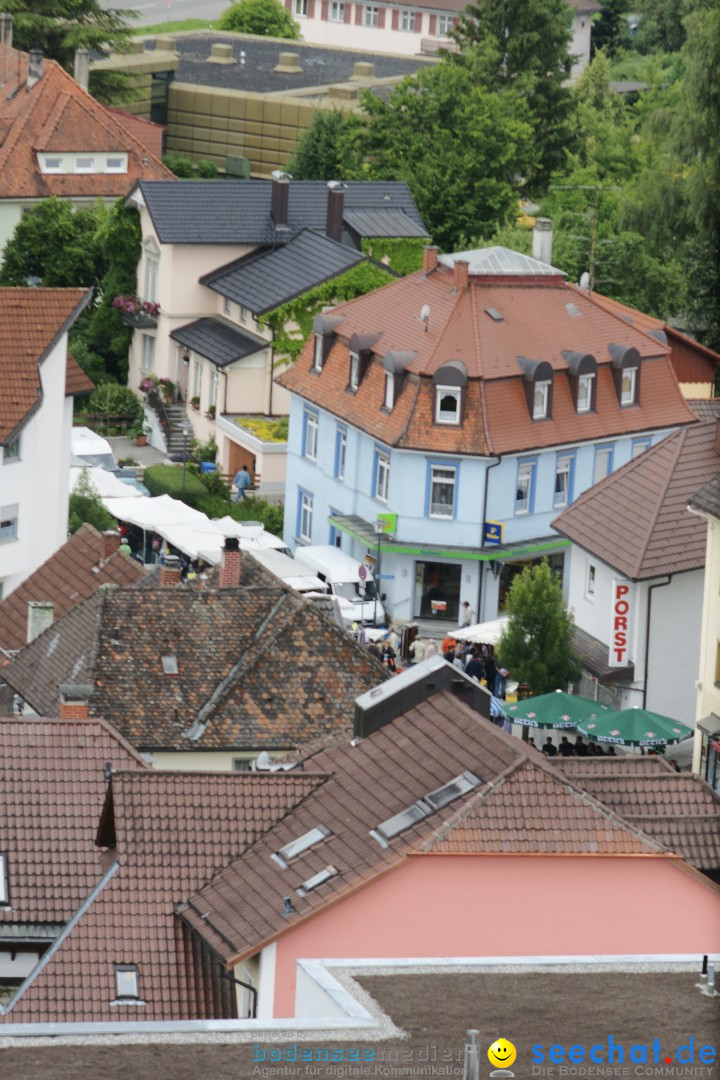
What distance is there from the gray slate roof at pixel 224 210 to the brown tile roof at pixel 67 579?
26655mm

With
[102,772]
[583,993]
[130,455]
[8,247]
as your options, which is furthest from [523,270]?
[583,993]

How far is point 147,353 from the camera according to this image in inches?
3342

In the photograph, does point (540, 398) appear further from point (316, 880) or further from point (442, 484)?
point (316, 880)

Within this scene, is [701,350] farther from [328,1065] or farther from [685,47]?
[328,1065]

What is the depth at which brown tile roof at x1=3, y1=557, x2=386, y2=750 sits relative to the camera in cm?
4688

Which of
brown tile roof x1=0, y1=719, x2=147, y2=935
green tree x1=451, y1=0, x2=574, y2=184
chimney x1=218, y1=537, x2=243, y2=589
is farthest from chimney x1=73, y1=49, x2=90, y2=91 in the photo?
brown tile roof x1=0, y1=719, x2=147, y2=935

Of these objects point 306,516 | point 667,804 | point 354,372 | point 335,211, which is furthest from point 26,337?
point 667,804

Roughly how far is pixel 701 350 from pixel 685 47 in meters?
11.6

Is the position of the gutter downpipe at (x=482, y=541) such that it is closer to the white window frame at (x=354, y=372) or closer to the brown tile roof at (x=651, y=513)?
the white window frame at (x=354, y=372)

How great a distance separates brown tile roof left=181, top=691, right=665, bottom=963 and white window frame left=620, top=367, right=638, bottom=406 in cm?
3721

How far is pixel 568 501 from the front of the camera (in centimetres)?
7031

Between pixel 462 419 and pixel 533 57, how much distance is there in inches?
1731

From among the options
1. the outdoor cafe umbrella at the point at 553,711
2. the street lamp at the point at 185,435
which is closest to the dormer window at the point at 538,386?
the street lamp at the point at 185,435

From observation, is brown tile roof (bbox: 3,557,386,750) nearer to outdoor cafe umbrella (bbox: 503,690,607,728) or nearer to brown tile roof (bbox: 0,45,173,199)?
outdoor cafe umbrella (bbox: 503,690,607,728)
